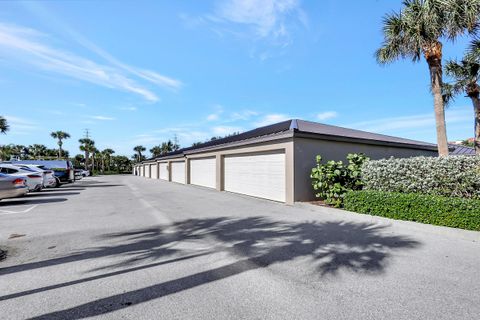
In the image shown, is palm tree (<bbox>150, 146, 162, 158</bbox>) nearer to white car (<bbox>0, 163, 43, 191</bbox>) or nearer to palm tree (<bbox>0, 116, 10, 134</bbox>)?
palm tree (<bbox>0, 116, 10, 134</bbox>)

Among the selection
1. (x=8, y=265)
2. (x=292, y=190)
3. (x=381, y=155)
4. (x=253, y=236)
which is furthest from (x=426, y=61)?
(x=8, y=265)

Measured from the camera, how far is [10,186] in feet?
34.5

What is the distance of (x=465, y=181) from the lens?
249 inches

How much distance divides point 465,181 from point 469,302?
4.69 metres

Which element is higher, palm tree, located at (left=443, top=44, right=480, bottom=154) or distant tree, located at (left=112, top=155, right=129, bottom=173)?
palm tree, located at (left=443, top=44, right=480, bottom=154)

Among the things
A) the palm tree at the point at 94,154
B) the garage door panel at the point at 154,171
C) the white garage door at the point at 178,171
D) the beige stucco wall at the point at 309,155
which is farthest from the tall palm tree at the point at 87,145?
the beige stucco wall at the point at 309,155

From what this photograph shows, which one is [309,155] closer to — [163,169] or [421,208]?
[421,208]

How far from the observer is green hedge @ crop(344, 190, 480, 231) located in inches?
224

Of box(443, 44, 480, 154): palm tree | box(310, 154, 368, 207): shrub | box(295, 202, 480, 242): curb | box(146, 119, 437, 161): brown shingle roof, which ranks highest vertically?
box(443, 44, 480, 154): palm tree

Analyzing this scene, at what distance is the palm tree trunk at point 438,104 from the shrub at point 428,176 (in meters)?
2.57

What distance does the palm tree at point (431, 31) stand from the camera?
28.0ft

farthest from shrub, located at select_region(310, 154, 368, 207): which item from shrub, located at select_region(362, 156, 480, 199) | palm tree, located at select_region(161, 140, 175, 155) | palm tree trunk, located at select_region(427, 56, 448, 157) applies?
palm tree, located at select_region(161, 140, 175, 155)

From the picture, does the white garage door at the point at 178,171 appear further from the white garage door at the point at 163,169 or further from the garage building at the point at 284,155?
the garage building at the point at 284,155

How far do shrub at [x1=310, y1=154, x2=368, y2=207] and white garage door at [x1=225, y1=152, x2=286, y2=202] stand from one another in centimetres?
185
